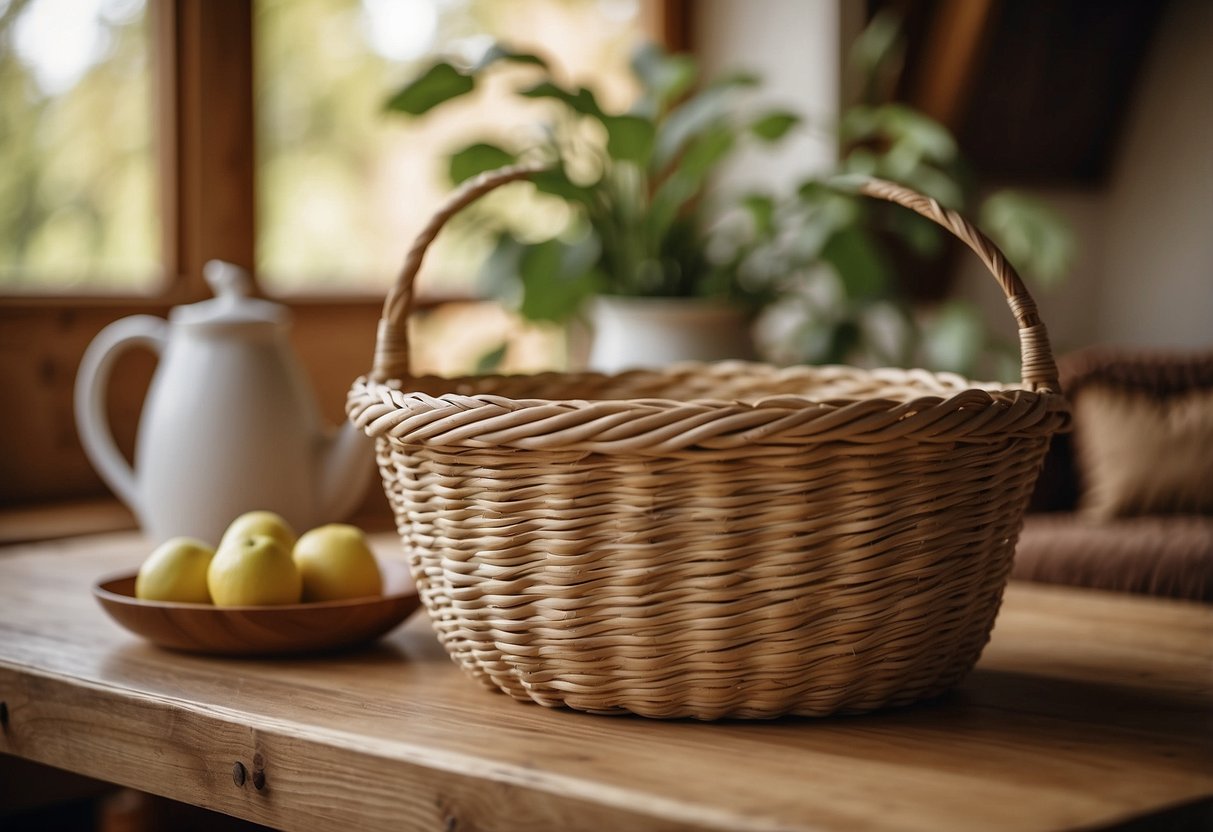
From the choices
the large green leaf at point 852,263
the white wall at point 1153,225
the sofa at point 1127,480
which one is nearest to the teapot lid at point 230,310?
the large green leaf at point 852,263

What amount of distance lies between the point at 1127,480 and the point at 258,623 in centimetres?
194

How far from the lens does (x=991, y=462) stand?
690 mm

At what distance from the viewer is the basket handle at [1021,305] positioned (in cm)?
75

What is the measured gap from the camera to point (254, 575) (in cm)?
87

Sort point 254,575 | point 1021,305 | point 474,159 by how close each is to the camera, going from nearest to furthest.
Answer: point 1021,305 → point 254,575 → point 474,159

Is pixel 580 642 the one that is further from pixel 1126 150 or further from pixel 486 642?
pixel 1126 150

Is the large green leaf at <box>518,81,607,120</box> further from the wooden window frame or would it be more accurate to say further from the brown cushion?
the brown cushion

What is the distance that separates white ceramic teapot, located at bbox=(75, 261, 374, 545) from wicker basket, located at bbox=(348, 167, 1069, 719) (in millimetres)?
412

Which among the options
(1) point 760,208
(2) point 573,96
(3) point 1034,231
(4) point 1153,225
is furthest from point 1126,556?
(4) point 1153,225

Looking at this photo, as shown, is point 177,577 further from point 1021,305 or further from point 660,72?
point 660,72

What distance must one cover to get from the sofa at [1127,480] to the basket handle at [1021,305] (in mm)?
1505

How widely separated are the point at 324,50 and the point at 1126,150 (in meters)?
2.37

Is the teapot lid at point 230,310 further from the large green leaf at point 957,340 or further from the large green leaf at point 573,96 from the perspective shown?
the large green leaf at point 957,340

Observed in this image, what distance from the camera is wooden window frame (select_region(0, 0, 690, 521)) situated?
5.67ft
